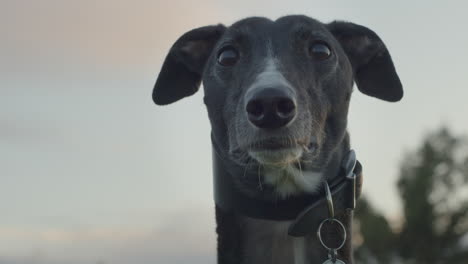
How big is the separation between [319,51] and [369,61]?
80cm

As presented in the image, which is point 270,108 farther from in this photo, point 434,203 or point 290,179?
point 434,203

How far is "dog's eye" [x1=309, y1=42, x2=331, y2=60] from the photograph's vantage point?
4871 millimetres

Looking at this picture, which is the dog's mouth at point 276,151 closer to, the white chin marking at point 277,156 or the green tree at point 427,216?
the white chin marking at point 277,156

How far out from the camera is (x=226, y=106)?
4.75m

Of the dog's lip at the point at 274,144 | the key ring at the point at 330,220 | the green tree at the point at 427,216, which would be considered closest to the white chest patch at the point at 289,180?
the key ring at the point at 330,220

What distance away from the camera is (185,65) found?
18.5ft

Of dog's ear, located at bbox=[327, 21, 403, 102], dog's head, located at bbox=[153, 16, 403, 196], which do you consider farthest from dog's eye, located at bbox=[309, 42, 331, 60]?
dog's ear, located at bbox=[327, 21, 403, 102]

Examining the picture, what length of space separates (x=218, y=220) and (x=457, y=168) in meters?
37.7

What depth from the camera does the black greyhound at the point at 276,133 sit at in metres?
4.22

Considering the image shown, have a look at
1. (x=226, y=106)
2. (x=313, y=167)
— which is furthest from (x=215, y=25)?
(x=313, y=167)

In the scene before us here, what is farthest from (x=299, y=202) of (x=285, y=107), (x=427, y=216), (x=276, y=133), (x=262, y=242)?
(x=427, y=216)

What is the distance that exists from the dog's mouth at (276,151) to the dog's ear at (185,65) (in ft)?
4.74

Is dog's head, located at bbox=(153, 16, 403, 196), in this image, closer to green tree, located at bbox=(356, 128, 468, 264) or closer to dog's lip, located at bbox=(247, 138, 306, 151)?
dog's lip, located at bbox=(247, 138, 306, 151)

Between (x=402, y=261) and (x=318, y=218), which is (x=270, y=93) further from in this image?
(x=402, y=261)
